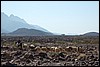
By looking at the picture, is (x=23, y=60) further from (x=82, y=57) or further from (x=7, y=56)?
(x=82, y=57)

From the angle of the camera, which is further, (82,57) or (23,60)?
(82,57)

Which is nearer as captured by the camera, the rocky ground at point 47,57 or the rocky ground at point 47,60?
the rocky ground at point 47,60

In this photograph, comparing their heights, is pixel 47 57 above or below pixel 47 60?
below

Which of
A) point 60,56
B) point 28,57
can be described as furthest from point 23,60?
point 60,56

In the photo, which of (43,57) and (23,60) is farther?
(43,57)

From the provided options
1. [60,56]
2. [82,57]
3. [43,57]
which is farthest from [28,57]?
[82,57]

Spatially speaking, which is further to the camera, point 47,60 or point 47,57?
point 47,57

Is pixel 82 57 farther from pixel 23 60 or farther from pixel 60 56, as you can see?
pixel 23 60

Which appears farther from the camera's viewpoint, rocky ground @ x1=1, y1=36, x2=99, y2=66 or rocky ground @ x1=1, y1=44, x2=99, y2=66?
rocky ground @ x1=1, y1=36, x2=99, y2=66
